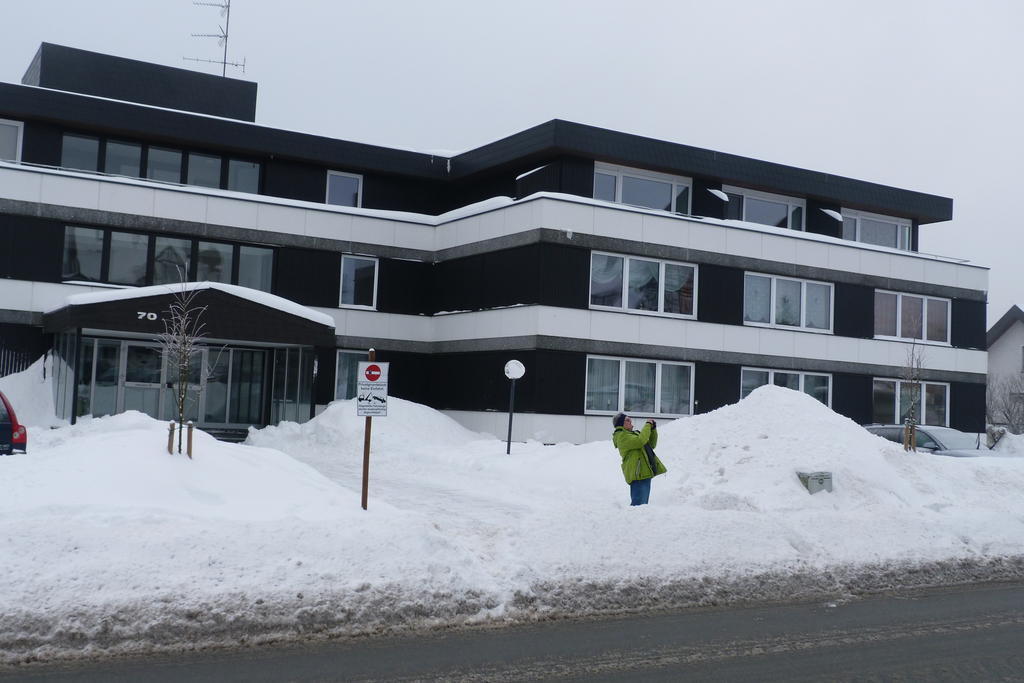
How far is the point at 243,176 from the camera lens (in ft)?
98.9

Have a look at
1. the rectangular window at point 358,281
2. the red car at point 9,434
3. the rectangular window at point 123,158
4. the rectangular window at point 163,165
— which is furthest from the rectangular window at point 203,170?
the red car at point 9,434

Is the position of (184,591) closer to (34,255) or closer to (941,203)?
(34,255)

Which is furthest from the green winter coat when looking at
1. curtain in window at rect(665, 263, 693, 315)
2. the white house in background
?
the white house in background

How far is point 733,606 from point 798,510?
16.5 ft

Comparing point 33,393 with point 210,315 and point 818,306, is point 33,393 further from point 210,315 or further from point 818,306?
point 818,306

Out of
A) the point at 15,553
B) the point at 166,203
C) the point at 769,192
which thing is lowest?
the point at 15,553

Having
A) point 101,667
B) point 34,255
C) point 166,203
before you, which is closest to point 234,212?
point 166,203

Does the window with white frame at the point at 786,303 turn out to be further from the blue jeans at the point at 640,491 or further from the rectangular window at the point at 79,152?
the rectangular window at the point at 79,152

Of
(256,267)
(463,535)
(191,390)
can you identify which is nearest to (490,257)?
(256,267)

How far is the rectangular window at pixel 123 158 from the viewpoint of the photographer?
28.6 m

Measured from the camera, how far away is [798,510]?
14805mm

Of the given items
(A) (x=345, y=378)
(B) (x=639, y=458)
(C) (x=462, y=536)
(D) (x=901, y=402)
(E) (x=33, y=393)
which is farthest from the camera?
(D) (x=901, y=402)

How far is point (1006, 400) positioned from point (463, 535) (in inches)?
1743

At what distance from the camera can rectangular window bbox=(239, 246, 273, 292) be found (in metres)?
28.2
